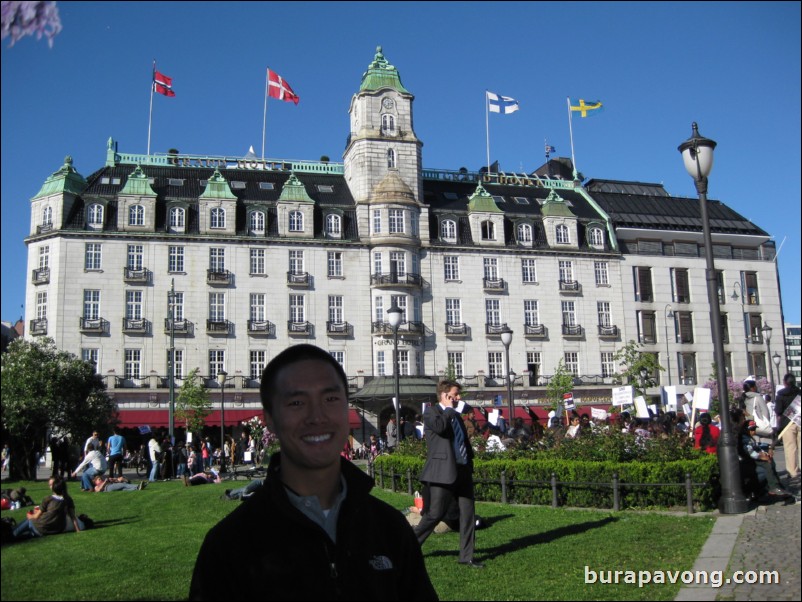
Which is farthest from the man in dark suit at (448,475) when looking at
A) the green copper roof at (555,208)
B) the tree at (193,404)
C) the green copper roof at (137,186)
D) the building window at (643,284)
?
the building window at (643,284)

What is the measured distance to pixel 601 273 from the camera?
55.2 m

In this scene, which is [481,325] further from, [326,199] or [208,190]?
[208,190]

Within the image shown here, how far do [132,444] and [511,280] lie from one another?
85.8ft

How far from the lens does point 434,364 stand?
5044 cm

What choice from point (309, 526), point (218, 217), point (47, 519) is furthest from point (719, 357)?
point (218, 217)

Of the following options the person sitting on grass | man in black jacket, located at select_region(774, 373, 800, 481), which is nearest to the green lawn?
the person sitting on grass

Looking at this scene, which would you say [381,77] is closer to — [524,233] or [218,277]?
[524,233]

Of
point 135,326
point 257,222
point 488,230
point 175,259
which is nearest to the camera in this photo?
point 135,326

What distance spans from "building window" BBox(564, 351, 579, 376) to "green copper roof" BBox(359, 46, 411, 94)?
21.0m

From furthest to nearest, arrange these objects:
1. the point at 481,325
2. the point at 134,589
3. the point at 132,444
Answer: the point at 481,325
the point at 132,444
the point at 134,589

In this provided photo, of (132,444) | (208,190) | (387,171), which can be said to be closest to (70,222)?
(208,190)

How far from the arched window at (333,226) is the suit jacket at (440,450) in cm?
4154

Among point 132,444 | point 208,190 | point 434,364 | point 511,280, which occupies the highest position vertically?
point 208,190

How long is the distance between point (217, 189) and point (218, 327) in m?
8.75
